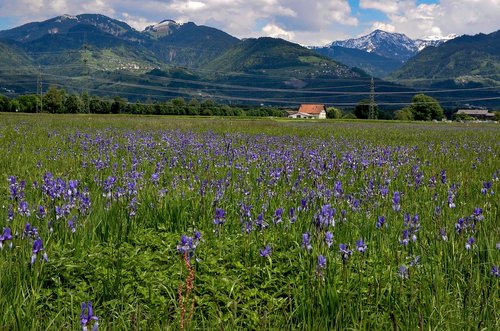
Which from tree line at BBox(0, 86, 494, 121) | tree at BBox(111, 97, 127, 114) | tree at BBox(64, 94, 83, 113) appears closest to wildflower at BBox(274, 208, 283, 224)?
tree line at BBox(0, 86, 494, 121)

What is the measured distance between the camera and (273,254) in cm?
355

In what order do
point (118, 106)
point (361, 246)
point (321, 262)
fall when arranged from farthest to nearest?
point (118, 106)
point (361, 246)
point (321, 262)

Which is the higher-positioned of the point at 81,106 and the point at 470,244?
the point at 81,106

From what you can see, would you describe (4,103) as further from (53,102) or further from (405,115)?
(405,115)

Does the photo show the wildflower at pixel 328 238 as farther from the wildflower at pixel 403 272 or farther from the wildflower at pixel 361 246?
the wildflower at pixel 403 272

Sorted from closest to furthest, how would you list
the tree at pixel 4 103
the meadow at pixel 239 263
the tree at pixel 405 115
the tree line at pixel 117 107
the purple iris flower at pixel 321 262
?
the meadow at pixel 239 263 < the purple iris flower at pixel 321 262 < the tree line at pixel 117 107 < the tree at pixel 4 103 < the tree at pixel 405 115

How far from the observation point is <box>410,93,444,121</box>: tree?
11122 cm

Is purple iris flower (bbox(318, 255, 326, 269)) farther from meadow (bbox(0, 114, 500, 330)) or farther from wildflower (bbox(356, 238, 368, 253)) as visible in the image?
wildflower (bbox(356, 238, 368, 253))

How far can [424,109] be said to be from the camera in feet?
370

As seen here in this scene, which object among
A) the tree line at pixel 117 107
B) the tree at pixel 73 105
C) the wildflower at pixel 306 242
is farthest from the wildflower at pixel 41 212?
the tree at pixel 73 105

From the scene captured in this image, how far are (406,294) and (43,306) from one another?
2.58 metres

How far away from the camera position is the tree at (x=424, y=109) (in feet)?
365

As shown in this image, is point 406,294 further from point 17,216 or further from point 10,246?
point 17,216

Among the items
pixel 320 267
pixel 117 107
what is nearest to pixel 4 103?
pixel 117 107
